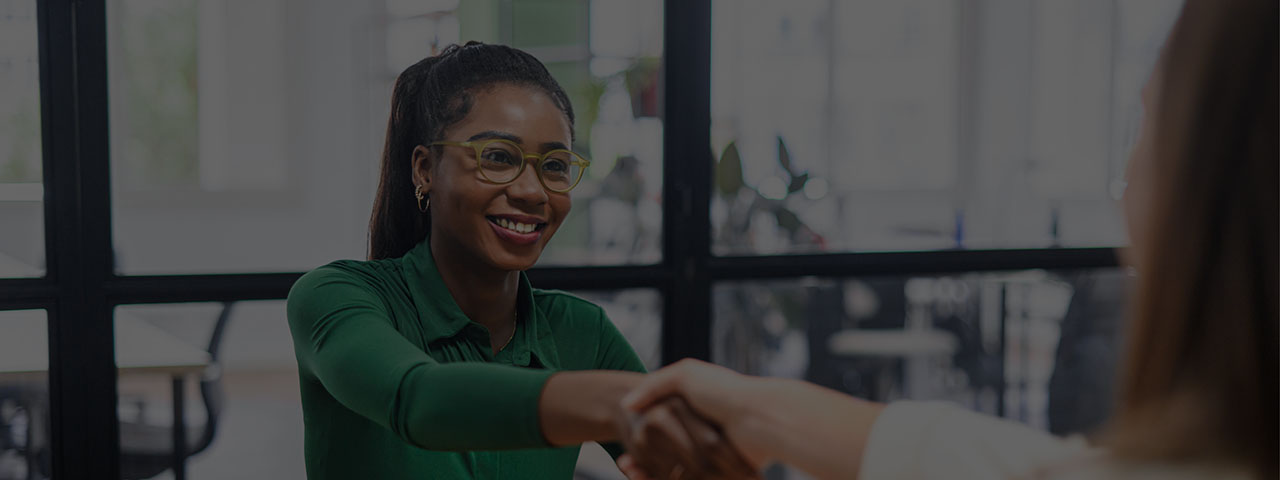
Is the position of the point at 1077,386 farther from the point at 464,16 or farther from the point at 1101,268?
the point at 464,16

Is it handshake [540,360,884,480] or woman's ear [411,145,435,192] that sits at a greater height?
woman's ear [411,145,435,192]

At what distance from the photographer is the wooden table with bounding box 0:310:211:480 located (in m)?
1.93

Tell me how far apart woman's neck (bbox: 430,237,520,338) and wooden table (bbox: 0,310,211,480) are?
77 cm

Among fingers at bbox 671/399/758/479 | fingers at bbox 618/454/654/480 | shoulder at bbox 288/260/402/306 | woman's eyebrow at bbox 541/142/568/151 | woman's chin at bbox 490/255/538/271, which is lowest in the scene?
fingers at bbox 618/454/654/480

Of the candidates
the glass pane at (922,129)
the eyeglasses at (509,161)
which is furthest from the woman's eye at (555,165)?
the glass pane at (922,129)

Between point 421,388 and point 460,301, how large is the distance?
414 millimetres

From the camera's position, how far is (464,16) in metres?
2.34

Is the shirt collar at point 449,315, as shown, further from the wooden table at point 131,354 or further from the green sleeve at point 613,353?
the wooden table at point 131,354

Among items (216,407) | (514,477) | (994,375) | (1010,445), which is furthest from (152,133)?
(1010,445)

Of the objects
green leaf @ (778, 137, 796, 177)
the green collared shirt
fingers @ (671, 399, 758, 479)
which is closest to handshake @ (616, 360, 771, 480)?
fingers @ (671, 399, 758, 479)

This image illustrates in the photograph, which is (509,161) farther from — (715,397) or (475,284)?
(715,397)

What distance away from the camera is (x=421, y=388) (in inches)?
46.0

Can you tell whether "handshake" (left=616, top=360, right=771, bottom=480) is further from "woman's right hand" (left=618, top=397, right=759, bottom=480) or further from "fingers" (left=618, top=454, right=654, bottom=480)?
"fingers" (left=618, top=454, right=654, bottom=480)

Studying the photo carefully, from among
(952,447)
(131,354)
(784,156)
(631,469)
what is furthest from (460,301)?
(784,156)
